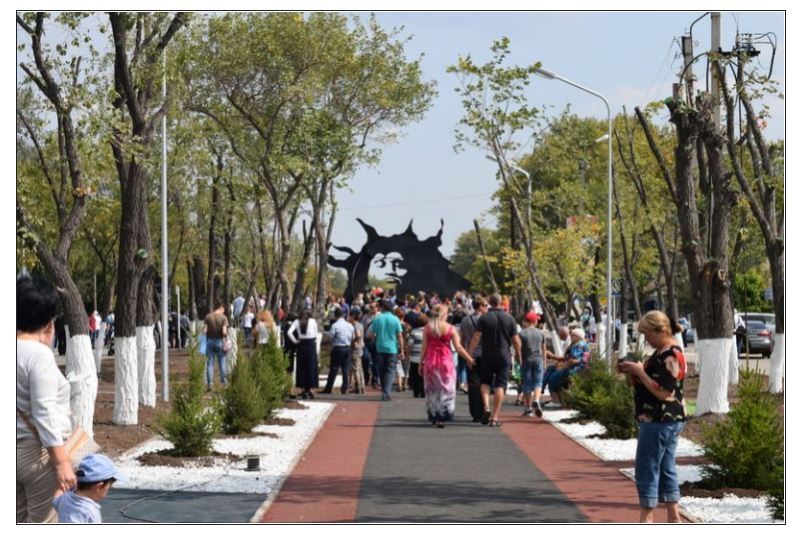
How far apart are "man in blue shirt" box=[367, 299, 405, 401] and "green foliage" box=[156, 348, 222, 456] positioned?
10.2 metres

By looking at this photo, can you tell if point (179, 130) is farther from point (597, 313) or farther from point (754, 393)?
point (754, 393)

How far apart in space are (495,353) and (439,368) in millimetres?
777

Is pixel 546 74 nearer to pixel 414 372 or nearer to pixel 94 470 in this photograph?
pixel 414 372

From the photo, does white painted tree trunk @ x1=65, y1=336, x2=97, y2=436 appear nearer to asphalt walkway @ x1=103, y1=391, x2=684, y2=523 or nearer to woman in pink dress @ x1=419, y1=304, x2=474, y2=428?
asphalt walkway @ x1=103, y1=391, x2=684, y2=523

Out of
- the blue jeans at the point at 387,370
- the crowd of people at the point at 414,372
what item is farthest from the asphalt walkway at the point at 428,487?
the blue jeans at the point at 387,370

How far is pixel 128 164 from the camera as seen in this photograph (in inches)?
776

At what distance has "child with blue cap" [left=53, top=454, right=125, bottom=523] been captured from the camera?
21.9 ft

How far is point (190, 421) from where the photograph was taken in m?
14.6

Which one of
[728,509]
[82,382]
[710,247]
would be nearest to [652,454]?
[728,509]

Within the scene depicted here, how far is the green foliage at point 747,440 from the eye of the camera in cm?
1202

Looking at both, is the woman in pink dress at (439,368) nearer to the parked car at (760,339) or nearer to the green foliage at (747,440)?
the green foliage at (747,440)

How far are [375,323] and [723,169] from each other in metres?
8.57

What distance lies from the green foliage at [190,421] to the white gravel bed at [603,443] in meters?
4.13

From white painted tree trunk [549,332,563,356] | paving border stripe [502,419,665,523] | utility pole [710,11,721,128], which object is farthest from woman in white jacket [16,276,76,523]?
white painted tree trunk [549,332,563,356]
